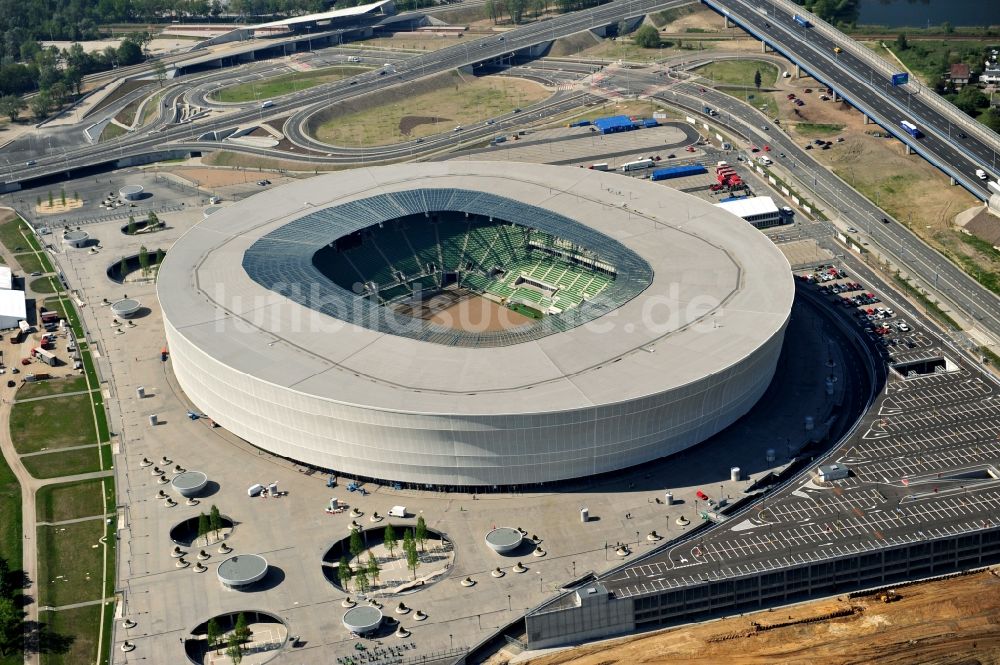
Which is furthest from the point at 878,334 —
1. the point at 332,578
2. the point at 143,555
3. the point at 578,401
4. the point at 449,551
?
the point at 143,555

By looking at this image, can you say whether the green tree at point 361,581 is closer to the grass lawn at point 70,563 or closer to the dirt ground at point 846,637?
the dirt ground at point 846,637

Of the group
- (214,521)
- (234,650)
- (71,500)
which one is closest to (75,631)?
(214,521)

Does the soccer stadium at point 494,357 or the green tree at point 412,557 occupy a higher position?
the soccer stadium at point 494,357

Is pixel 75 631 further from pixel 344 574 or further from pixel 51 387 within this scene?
pixel 51 387

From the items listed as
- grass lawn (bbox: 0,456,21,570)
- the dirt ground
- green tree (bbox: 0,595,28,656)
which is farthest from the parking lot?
grass lawn (bbox: 0,456,21,570)

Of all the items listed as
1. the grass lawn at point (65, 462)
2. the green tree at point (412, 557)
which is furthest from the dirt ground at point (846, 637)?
the grass lawn at point (65, 462)

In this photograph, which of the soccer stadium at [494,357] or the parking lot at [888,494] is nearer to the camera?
the parking lot at [888,494]

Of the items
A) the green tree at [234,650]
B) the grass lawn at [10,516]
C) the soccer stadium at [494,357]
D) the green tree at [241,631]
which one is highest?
the soccer stadium at [494,357]

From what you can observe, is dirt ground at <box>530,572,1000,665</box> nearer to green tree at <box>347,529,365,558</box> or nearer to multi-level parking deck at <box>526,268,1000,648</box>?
multi-level parking deck at <box>526,268,1000,648</box>
